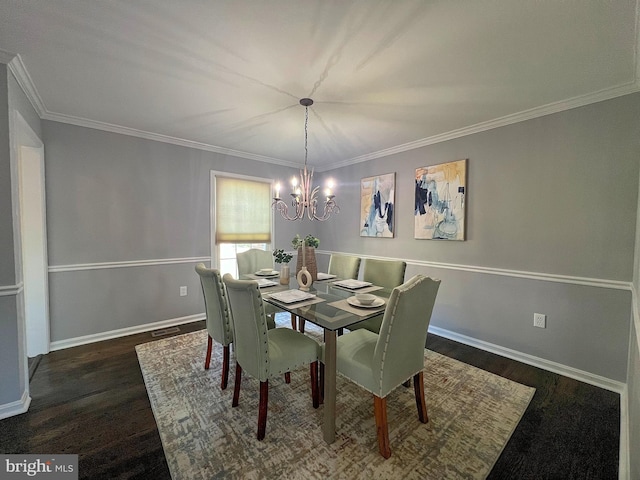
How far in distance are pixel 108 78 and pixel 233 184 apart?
2.09 m

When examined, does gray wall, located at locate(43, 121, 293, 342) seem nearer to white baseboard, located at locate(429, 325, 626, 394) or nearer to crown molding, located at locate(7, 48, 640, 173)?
crown molding, located at locate(7, 48, 640, 173)

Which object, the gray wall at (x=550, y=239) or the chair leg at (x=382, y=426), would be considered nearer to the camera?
the chair leg at (x=382, y=426)

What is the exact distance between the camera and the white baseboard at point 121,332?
287 centimetres

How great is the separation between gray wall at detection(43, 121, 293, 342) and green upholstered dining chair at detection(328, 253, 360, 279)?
1952mm

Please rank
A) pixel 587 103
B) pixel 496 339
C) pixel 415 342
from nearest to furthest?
1. pixel 415 342
2. pixel 587 103
3. pixel 496 339

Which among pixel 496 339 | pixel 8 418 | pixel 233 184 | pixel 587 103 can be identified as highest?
pixel 587 103

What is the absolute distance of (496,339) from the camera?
112 inches

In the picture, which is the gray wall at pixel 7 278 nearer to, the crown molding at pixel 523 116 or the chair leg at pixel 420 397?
the chair leg at pixel 420 397

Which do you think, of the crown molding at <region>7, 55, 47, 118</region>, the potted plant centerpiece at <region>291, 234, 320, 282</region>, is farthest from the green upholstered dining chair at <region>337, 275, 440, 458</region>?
the crown molding at <region>7, 55, 47, 118</region>

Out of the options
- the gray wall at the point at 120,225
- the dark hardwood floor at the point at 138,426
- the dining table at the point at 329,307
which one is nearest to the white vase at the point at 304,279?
the dining table at the point at 329,307

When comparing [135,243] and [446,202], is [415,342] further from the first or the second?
[135,243]

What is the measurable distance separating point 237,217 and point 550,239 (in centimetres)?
390

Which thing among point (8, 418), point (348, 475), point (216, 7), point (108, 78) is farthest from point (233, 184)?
point (348, 475)

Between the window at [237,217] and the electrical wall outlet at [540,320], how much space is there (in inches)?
143
